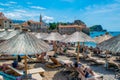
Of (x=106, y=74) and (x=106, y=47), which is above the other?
(x=106, y=47)

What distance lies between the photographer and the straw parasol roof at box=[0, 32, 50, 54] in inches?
288

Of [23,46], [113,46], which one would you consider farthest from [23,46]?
[113,46]

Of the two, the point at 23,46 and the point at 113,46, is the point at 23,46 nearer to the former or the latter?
the point at 23,46

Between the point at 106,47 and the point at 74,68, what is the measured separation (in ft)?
7.68

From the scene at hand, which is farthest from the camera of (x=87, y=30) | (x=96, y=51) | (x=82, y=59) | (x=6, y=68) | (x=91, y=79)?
(x=87, y=30)

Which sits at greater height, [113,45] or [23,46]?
[23,46]

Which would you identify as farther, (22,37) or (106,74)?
(106,74)

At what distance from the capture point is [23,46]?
7461 mm

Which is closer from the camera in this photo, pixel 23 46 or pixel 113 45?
pixel 23 46

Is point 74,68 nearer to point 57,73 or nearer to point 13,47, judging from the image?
point 57,73

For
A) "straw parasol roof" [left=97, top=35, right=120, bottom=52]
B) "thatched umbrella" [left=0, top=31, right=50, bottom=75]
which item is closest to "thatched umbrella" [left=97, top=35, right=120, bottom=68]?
"straw parasol roof" [left=97, top=35, right=120, bottom=52]

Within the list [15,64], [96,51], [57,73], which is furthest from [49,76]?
[96,51]

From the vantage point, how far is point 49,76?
10438mm

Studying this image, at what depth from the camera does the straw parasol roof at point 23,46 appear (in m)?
7.31
